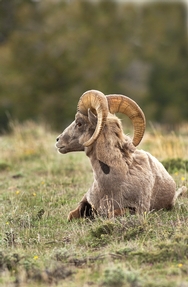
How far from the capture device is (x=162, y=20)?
6297cm

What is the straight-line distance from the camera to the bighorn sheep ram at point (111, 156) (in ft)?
28.1

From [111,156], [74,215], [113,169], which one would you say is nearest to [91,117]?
[111,156]

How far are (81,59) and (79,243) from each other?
4272cm

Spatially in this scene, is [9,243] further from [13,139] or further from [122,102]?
[13,139]

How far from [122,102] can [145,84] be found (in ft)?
152

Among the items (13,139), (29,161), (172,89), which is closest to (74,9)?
(172,89)

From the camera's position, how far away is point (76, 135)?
29.8 feet

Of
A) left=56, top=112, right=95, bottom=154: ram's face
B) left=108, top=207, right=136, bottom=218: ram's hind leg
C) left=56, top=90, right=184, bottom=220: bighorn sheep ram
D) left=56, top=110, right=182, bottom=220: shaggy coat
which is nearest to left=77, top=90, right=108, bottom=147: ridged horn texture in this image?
left=56, top=90, right=184, bottom=220: bighorn sheep ram

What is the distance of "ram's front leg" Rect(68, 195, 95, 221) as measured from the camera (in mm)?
9170

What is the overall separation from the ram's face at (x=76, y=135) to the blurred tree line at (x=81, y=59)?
2909 centimetres

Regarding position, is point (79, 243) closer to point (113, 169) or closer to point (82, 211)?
point (113, 169)

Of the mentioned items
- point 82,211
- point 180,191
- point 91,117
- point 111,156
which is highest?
point 91,117

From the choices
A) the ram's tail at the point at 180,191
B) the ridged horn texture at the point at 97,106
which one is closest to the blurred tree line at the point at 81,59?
the ram's tail at the point at 180,191

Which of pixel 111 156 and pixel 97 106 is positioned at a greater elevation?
pixel 97 106
